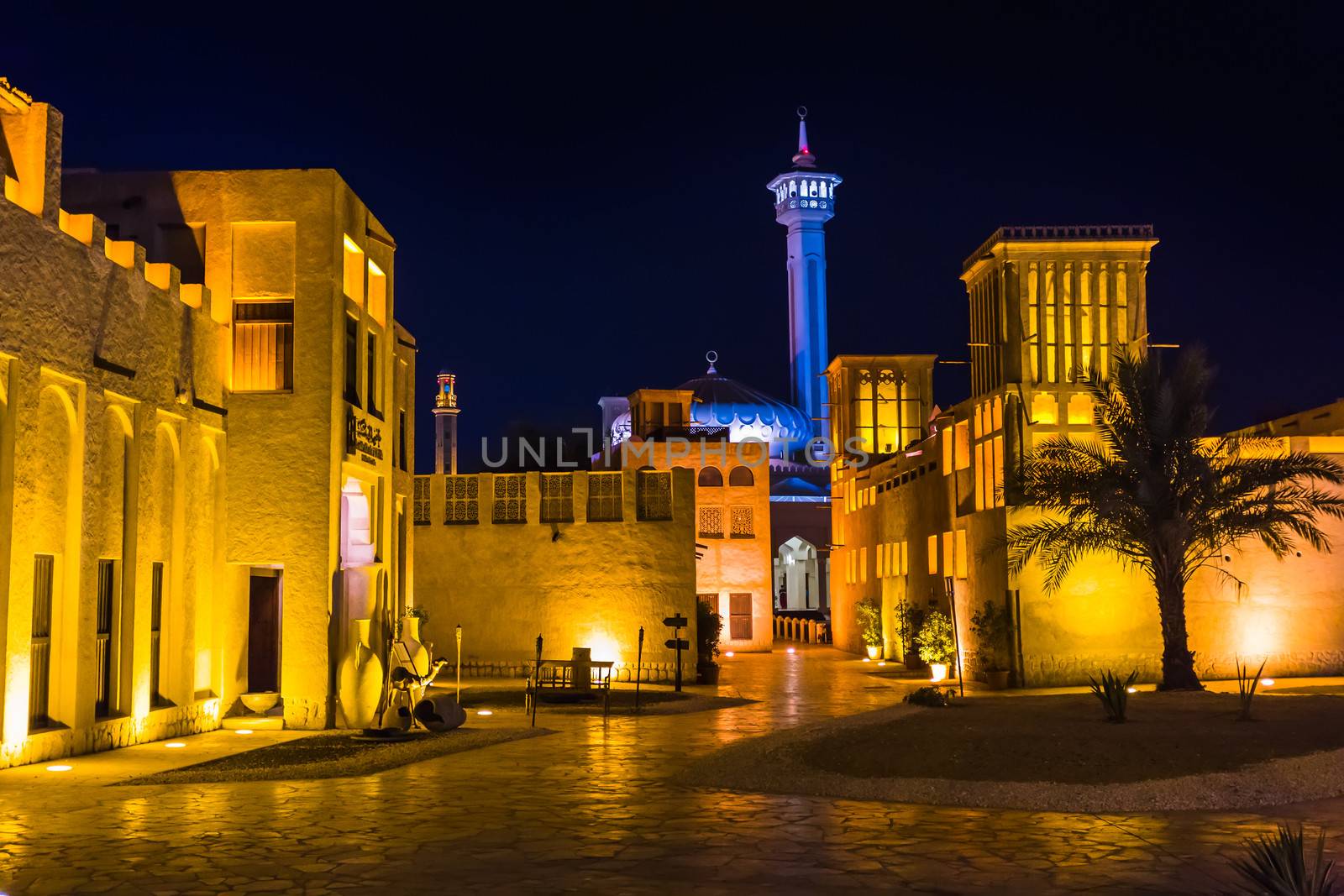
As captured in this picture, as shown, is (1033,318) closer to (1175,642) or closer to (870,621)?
(1175,642)

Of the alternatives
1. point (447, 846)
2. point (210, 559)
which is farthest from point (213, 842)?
point (210, 559)

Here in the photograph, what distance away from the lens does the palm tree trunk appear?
23.9m

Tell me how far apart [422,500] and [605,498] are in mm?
4546

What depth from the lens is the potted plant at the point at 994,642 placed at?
27.4 metres

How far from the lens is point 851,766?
1360 cm

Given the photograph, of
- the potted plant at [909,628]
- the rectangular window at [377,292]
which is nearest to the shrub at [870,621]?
the potted plant at [909,628]

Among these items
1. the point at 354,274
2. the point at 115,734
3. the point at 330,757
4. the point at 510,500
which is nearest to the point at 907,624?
the point at 510,500

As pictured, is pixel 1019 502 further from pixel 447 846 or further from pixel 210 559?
pixel 447 846

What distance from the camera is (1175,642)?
2397cm

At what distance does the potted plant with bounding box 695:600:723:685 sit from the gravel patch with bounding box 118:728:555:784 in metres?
11.3

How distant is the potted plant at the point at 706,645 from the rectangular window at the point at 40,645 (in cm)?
1659

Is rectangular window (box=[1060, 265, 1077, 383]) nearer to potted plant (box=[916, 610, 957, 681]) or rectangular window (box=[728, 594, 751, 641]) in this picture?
potted plant (box=[916, 610, 957, 681])

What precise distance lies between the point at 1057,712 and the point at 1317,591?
1450 cm

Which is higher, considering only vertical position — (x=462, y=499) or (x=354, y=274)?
(x=354, y=274)
